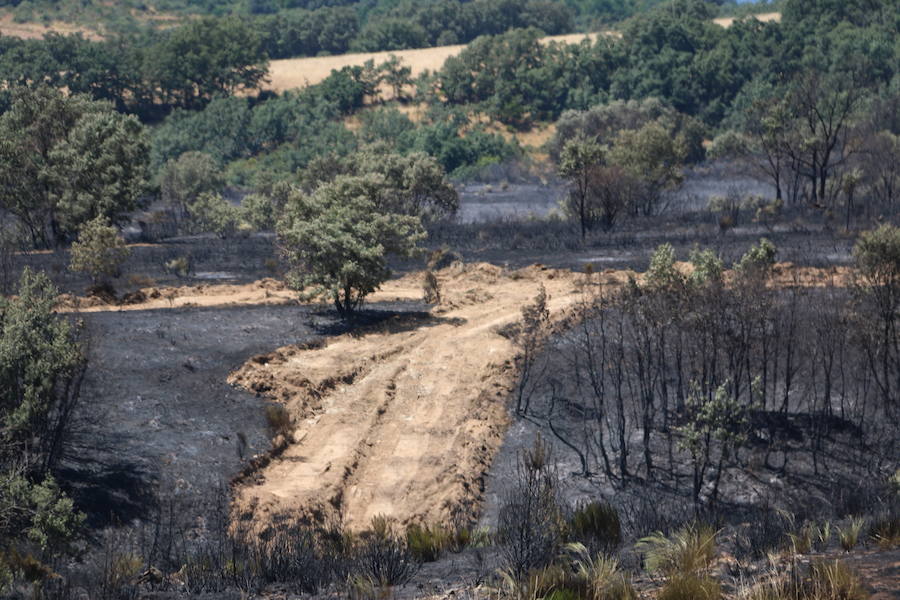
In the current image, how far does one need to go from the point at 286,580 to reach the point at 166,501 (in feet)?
18.5

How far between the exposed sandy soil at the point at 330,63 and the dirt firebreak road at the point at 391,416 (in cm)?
7924

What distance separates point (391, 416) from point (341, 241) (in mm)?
7044

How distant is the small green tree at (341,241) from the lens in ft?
94.8

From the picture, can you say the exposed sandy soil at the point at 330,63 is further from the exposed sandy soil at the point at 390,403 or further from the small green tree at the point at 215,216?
the exposed sandy soil at the point at 390,403

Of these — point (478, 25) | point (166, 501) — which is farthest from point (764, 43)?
point (166, 501)

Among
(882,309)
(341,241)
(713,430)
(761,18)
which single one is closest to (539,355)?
(341,241)

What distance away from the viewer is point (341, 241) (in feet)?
94.4

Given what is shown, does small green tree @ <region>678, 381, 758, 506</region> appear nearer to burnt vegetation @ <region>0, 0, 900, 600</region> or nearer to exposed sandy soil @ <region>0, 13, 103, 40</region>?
burnt vegetation @ <region>0, 0, 900, 600</region>

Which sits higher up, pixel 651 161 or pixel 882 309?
pixel 882 309

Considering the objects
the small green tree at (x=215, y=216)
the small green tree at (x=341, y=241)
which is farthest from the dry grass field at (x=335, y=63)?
the small green tree at (x=341, y=241)

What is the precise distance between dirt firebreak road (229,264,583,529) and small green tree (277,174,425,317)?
165 cm

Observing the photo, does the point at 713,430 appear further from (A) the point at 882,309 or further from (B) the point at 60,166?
(B) the point at 60,166

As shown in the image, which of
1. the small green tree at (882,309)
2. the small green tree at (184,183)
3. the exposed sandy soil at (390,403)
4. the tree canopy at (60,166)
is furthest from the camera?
the small green tree at (184,183)

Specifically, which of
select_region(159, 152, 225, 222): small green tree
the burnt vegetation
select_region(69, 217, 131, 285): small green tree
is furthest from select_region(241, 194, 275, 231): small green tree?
select_region(69, 217, 131, 285): small green tree
